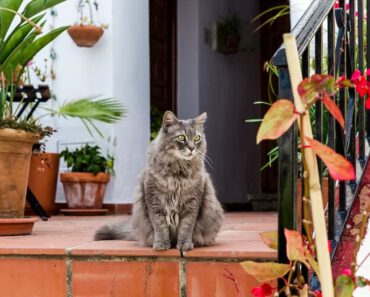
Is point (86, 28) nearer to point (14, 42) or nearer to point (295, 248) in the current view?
point (14, 42)

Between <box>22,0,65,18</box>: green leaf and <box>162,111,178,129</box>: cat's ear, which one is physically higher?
<box>22,0,65,18</box>: green leaf

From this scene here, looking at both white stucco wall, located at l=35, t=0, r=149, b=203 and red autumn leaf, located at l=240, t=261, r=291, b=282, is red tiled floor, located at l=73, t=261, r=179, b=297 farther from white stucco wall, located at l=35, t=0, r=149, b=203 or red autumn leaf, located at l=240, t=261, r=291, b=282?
white stucco wall, located at l=35, t=0, r=149, b=203

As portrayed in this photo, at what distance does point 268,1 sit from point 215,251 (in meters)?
6.16

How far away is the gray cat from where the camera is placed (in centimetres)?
286

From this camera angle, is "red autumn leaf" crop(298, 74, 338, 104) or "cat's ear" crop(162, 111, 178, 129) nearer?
"red autumn leaf" crop(298, 74, 338, 104)

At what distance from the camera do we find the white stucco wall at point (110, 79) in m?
6.04

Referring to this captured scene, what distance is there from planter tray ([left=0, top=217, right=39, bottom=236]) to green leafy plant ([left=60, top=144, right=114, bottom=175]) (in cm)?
220

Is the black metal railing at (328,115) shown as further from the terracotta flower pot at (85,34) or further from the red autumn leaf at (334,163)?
the terracotta flower pot at (85,34)

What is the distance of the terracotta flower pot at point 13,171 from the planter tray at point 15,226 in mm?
133

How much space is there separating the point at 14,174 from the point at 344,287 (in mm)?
2638

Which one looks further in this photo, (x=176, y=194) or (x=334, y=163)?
(x=176, y=194)

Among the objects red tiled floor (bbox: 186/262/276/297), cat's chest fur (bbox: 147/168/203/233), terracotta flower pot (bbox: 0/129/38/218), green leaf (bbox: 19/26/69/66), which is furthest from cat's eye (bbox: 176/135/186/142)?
green leaf (bbox: 19/26/69/66)

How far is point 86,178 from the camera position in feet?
19.0

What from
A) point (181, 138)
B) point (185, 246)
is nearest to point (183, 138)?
point (181, 138)
